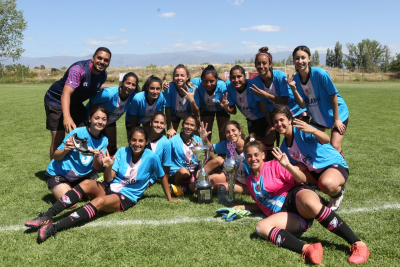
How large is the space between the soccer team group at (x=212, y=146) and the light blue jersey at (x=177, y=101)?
0.02 m

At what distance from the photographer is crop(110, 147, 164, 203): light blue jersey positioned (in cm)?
365

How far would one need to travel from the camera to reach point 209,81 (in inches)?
185

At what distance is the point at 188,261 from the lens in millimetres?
2549

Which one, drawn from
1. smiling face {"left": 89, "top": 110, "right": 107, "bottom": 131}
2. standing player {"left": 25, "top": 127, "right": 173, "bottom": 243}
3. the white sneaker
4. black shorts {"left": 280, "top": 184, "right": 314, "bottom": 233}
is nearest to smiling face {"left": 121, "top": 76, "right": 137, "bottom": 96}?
smiling face {"left": 89, "top": 110, "right": 107, "bottom": 131}

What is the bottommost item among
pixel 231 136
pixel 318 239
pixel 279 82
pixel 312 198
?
pixel 318 239

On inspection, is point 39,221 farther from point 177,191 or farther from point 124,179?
point 177,191

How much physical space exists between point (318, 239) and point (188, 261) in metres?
1.19

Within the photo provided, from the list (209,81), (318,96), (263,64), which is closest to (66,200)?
(209,81)

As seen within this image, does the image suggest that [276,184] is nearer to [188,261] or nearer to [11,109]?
[188,261]

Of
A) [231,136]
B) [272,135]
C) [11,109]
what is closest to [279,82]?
[272,135]

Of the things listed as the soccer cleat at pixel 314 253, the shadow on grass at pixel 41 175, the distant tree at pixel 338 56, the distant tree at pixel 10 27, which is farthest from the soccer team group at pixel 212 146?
the distant tree at pixel 338 56

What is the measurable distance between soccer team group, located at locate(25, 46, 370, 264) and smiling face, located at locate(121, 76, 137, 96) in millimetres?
15

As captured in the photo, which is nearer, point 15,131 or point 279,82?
point 279,82

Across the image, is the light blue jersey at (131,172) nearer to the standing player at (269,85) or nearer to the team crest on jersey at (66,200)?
the team crest on jersey at (66,200)
